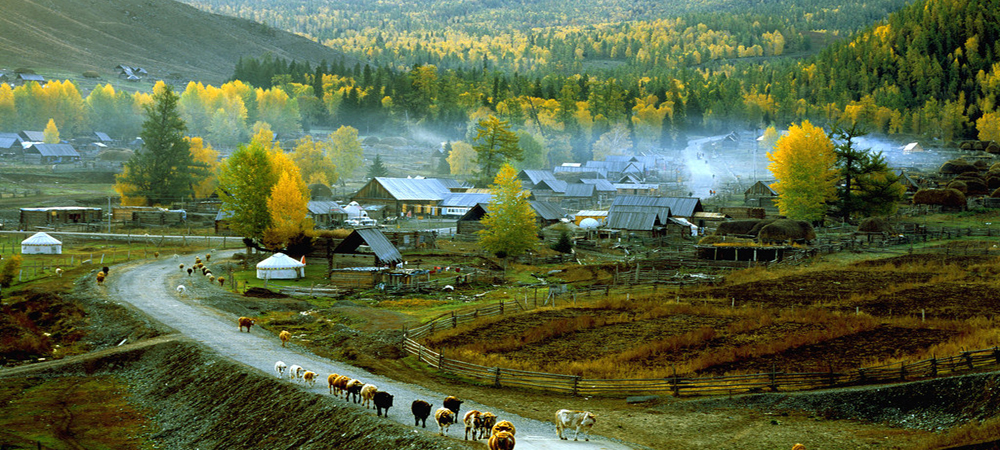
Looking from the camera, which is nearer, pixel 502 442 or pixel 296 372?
pixel 502 442

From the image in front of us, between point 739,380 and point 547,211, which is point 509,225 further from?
point 739,380

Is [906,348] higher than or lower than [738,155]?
lower

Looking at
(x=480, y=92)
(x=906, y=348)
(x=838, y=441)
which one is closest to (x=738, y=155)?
(x=480, y=92)

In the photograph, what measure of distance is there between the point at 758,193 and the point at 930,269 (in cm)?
5263

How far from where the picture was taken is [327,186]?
108188 mm

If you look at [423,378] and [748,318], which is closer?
[423,378]

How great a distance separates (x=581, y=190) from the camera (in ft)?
356

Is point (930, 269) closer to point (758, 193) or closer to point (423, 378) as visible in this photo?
point (423, 378)

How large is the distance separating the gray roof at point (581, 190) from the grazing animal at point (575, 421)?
8854 cm

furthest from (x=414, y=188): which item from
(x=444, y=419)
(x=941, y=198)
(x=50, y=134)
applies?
(x=444, y=419)

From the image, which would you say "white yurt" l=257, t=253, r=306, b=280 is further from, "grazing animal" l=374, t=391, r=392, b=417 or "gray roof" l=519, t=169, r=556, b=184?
"gray roof" l=519, t=169, r=556, b=184

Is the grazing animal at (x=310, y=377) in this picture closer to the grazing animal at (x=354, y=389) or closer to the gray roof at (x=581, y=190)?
the grazing animal at (x=354, y=389)

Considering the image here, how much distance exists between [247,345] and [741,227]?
48952 millimetres

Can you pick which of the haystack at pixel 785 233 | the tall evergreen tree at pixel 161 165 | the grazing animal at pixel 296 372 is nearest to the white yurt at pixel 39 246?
the tall evergreen tree at pixel 161 165
